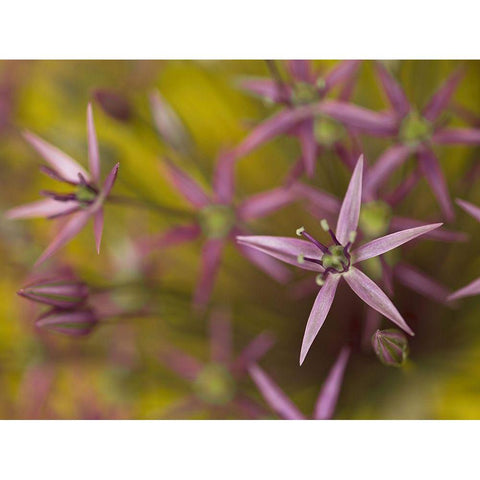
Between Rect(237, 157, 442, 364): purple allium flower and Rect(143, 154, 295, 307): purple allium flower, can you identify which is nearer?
Rect(237, 157, 442, 364): purple allium flower

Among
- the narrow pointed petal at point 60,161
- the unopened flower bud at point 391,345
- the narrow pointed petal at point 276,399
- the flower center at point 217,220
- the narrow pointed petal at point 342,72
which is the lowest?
the unopened flower bud at point 391,345

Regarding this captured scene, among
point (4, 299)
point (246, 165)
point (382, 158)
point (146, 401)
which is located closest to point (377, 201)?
point (382, 158)

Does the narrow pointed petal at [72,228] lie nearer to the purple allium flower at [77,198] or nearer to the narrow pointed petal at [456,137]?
the purple allium flower at [77,198]

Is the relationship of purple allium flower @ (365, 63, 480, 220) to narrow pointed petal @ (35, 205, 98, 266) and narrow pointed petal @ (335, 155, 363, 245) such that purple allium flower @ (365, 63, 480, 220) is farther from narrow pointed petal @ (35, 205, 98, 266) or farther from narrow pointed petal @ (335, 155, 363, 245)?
narrow pointed petal @ (35, 205, 98, 266)

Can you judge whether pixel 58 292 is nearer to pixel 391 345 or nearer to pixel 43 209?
pixel 43 209

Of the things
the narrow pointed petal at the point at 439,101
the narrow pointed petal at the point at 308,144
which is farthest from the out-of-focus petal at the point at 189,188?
the narrow pointed petal at the point at 439,101

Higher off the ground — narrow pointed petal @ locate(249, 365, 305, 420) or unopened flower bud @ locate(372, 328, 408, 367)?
narrow pointed petal @ locate(249, 365, 305, 420)

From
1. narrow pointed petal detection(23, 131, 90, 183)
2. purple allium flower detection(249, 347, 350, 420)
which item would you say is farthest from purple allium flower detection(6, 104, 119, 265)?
purple allium flower detection(249, 347, 350, 420)
